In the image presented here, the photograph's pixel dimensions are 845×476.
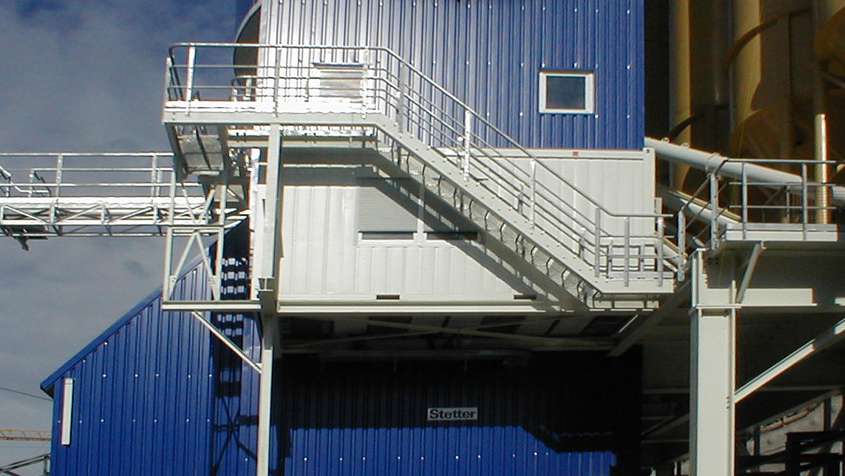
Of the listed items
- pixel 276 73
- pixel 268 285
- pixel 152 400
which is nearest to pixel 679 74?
pixel 276 73

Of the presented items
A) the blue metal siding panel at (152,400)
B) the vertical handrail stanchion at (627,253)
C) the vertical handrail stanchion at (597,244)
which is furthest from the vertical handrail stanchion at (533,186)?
the blue metal siding panel at (152,400)

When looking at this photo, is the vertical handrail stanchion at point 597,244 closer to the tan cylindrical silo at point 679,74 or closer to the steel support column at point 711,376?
the steel support column at point 711,376

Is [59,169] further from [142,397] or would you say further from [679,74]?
[679,74]

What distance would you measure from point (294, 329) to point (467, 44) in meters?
6.67

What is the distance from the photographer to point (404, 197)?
25094mm

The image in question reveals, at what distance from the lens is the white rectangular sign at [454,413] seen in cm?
2719

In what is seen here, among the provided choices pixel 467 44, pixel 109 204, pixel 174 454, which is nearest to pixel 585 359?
pixel 467 44

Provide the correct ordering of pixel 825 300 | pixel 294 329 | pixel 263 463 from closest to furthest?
pixel 825 300, pixel 263 463, pixel 294 329

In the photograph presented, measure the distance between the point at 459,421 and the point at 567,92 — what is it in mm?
7022

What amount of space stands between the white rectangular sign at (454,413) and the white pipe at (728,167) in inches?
256

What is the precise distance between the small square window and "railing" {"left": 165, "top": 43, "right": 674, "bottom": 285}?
51.3 inches

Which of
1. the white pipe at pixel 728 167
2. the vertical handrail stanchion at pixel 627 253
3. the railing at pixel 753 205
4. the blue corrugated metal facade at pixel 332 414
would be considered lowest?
the blue corrugated metal facade at pixel 332 414

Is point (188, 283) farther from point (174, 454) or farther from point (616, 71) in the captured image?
point (616, 71)

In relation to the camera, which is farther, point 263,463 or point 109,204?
point 109,204
